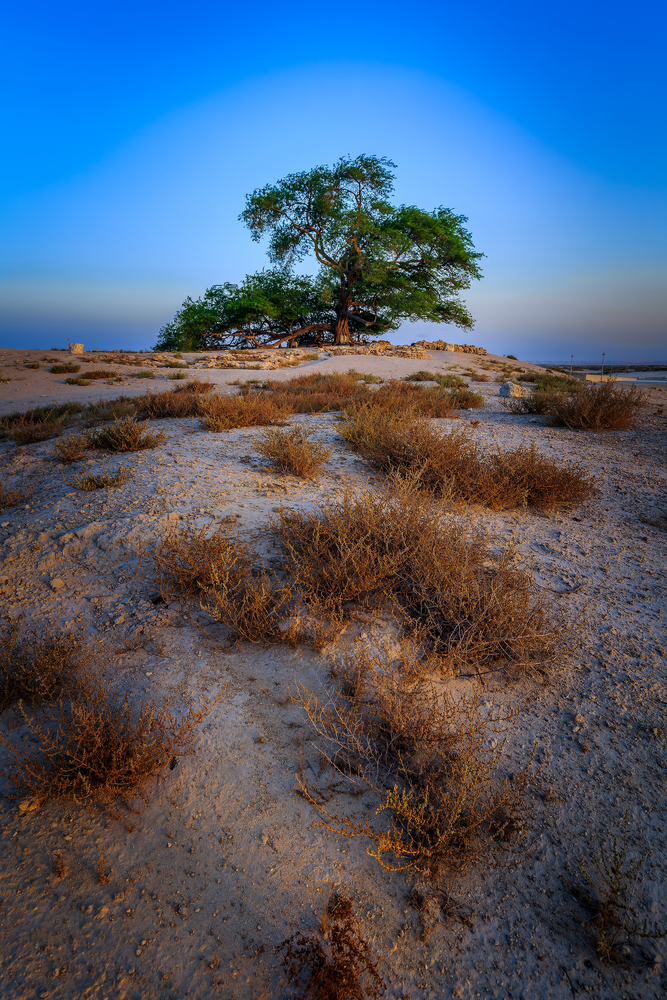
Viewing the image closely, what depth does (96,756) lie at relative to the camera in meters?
1.82

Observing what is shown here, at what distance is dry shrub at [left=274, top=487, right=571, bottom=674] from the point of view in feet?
8.04

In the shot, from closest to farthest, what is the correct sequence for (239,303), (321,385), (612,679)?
(612,679)
(321,385)
(239,303)

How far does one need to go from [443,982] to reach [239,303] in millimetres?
27881

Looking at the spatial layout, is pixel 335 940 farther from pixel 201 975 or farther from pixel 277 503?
pixel 277 503

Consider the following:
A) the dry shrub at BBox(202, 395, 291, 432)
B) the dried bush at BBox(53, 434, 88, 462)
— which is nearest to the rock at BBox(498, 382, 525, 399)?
the dry shrub at BBox(202, 395, 291, 432)

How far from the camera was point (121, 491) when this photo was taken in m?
4.15

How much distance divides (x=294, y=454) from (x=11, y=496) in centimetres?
268

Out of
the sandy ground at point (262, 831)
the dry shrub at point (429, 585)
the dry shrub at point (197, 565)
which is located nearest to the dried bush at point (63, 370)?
the sandy ground at point (262, 831)

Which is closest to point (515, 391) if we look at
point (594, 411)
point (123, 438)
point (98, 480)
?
point (594, 411)

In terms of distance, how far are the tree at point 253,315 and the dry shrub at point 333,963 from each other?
27.3 metres

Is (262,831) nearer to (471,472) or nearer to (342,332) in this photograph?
(471,472)

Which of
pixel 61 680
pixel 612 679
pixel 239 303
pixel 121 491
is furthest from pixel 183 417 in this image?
pixel 239 303

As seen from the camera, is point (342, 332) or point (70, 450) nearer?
point (70, 450)

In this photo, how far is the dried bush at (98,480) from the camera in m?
4.21
